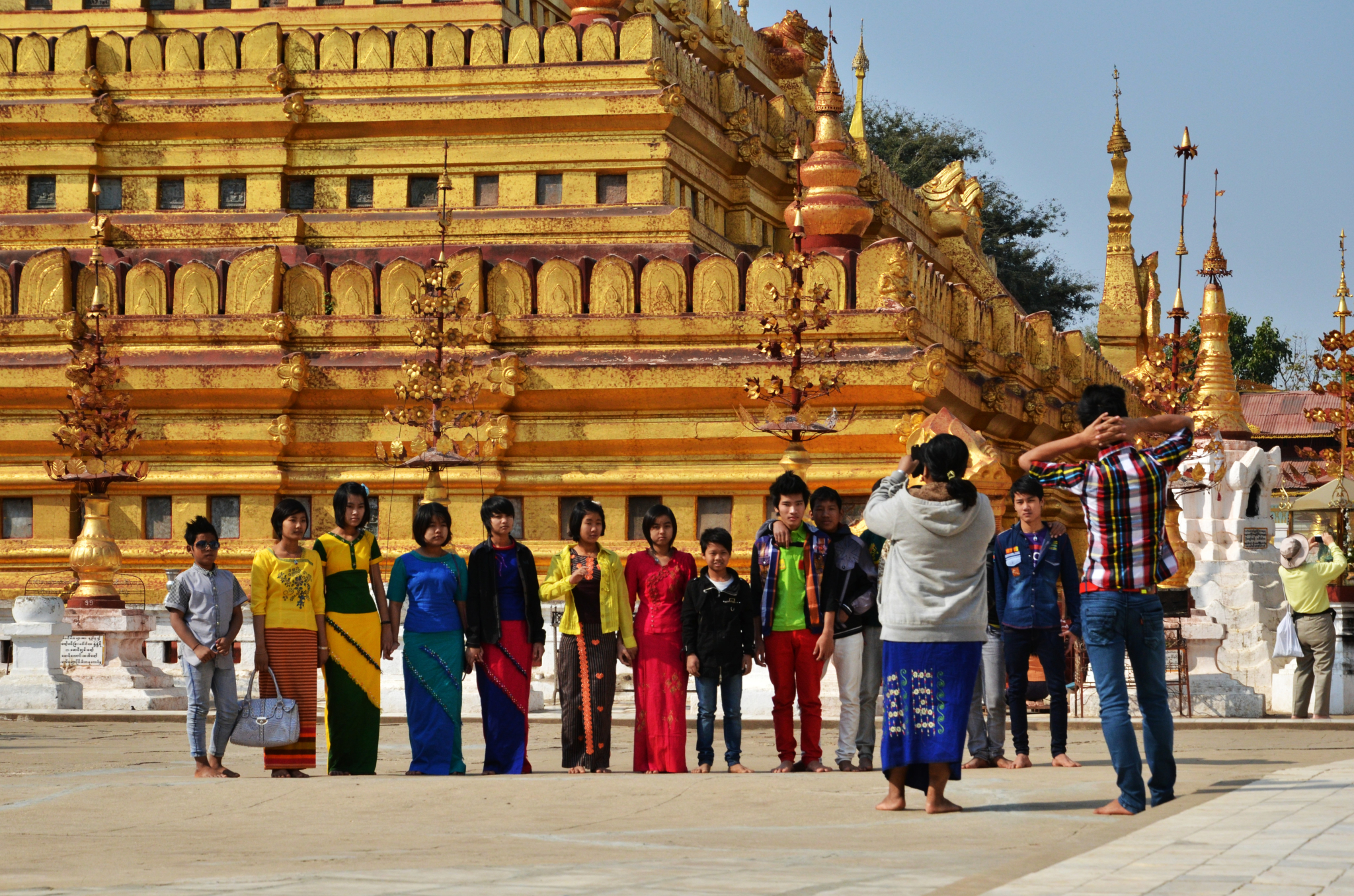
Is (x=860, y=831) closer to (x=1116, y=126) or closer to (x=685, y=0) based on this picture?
(x=685, y=0)

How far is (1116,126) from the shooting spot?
44250 mm

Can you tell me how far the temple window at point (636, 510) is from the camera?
22.7m

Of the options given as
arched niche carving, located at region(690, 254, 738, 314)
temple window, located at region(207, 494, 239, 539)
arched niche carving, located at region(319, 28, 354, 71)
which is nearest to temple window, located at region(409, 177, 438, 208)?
arched niche carving, located at region(319, 28, 354, 71)

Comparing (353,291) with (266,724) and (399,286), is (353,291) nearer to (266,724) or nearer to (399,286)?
(399,286)

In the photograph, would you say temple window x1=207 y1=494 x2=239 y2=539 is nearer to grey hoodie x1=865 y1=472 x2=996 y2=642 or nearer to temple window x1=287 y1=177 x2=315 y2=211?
temple window x1=287 y1=177 x2=315 y2=211

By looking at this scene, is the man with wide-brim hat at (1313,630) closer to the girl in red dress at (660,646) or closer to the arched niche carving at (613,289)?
the girl in red dress at (660,646)

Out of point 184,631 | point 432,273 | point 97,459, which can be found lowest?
point 184,631

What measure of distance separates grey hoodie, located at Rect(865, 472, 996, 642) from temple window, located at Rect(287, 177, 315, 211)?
726 inches

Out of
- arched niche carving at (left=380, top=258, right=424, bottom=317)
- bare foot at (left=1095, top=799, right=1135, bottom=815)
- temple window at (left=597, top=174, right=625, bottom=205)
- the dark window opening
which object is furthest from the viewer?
the dark window opening

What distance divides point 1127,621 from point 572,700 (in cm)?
425

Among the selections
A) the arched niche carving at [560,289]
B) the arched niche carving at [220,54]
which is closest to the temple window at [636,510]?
the arched niche carving at [560,289]

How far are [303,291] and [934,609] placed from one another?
1610 cm

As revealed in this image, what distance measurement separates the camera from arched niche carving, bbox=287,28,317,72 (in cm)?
2633

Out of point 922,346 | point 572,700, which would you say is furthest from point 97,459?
point 572,700
